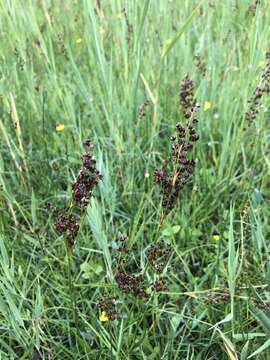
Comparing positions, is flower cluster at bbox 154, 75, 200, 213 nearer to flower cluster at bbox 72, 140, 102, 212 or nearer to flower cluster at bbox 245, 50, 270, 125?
flower cluster at bbox 72, 140, 102, 212

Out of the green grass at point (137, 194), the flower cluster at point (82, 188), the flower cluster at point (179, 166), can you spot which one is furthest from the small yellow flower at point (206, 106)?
the flower cluster at point (82, 188)

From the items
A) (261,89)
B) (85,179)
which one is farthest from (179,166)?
(261,89)

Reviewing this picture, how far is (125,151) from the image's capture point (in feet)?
5.80

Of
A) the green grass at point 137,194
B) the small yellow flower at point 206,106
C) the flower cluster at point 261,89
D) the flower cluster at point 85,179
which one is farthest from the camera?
the small yellow flower at point 206,106

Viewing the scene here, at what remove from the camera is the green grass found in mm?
1178

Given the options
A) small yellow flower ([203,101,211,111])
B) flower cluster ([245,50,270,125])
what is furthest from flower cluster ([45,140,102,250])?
small yellow flower ([203,101,211,111])

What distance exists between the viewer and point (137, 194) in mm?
1652

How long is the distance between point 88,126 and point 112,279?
998mm

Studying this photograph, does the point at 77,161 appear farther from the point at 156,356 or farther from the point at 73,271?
the point at 156,356

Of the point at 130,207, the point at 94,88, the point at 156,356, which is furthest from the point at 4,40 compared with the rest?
the point at 156,356

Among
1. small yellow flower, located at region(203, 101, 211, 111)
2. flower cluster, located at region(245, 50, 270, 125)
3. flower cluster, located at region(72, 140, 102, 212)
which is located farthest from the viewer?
small yellow flower, located at region(203, 101, 211, 111)

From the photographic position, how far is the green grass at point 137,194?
1.18 metres

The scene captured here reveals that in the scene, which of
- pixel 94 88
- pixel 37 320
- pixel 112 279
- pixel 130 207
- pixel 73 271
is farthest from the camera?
pixel 94 88

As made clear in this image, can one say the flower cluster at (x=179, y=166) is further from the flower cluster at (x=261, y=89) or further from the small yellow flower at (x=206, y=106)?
the small yellow flower at (x=206, y=106)
